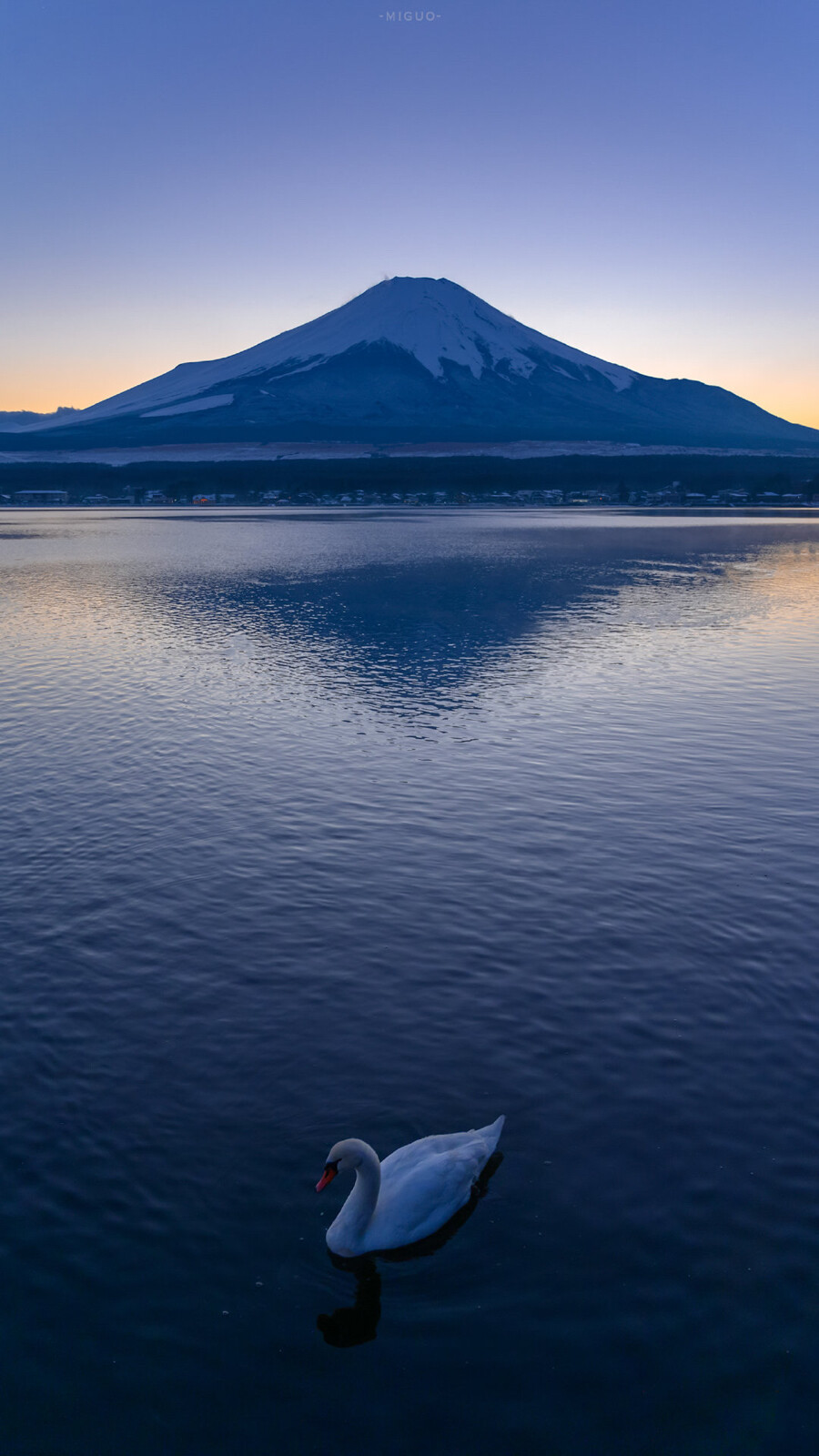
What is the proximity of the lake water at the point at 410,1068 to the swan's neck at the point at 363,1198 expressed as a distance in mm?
493

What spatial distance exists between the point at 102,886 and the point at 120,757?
917 centimetres

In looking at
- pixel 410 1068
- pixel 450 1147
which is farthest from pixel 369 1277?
pixel 410 1068

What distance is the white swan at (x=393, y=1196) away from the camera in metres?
10.1

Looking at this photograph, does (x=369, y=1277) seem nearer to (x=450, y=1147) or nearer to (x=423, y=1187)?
(x=423, y=1187)

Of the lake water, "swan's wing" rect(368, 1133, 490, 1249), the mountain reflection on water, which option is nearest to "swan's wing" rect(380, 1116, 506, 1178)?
"swan's wing" rect(368, 1133, 490, 1249)

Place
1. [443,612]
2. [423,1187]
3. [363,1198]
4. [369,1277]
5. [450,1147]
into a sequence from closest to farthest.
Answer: [369,1277], [363,1198], [423,1187], [450,1147], [443,612]

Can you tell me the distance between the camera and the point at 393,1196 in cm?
1027

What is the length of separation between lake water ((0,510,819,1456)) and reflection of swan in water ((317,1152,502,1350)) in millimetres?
50

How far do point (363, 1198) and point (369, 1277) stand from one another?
0.80 m

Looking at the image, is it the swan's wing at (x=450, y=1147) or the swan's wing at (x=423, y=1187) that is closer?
the swan's wing at (x=423, y=1187)

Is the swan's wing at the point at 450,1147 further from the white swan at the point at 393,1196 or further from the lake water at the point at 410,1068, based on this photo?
the lake water at the point at 410,1068

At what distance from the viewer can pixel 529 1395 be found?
28.7 feet

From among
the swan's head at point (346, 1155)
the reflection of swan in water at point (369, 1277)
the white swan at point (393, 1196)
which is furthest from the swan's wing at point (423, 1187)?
the swan's head at point (346, 1155)

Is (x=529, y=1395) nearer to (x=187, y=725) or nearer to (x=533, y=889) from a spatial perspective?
(x=533, y=889)
